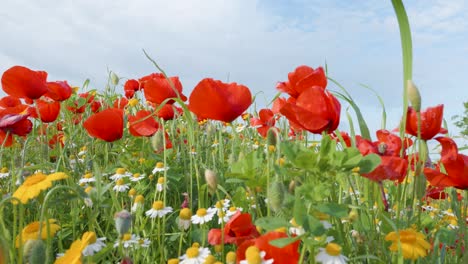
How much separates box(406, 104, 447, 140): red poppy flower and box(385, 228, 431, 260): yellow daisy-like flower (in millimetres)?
345

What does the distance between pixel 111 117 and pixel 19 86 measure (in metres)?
0.61

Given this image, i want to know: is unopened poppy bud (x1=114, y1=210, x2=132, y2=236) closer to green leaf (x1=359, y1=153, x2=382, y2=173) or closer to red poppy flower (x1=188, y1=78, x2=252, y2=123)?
red poppy flower (x1=188, y1=78, x2=252, y2=123)

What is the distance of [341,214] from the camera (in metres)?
1.03

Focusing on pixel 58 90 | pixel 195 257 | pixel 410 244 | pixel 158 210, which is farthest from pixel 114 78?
pixel 410 244

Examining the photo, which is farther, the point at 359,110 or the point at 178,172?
the point at 178,172

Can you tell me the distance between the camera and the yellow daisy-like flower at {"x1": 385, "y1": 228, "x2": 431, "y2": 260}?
1.26m

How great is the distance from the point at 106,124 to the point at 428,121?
1337mm

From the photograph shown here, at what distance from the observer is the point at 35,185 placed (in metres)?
1.26

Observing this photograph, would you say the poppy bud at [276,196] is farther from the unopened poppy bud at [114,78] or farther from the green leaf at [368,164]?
the unopened poppy bud at [114,78]

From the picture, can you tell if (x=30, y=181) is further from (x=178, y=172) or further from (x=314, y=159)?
(x=178, y=172)

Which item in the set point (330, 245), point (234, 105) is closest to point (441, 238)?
point (330, 245)

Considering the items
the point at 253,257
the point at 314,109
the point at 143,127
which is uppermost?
the point at 314,109

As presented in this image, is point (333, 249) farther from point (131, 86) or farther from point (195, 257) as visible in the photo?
point (131, 86)

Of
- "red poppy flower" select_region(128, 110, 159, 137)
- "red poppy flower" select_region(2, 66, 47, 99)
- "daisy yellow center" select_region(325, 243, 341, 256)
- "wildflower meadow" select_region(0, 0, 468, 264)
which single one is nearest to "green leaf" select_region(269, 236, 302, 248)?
"wildflower meadow" select_region(0, 0, 468, 264)
